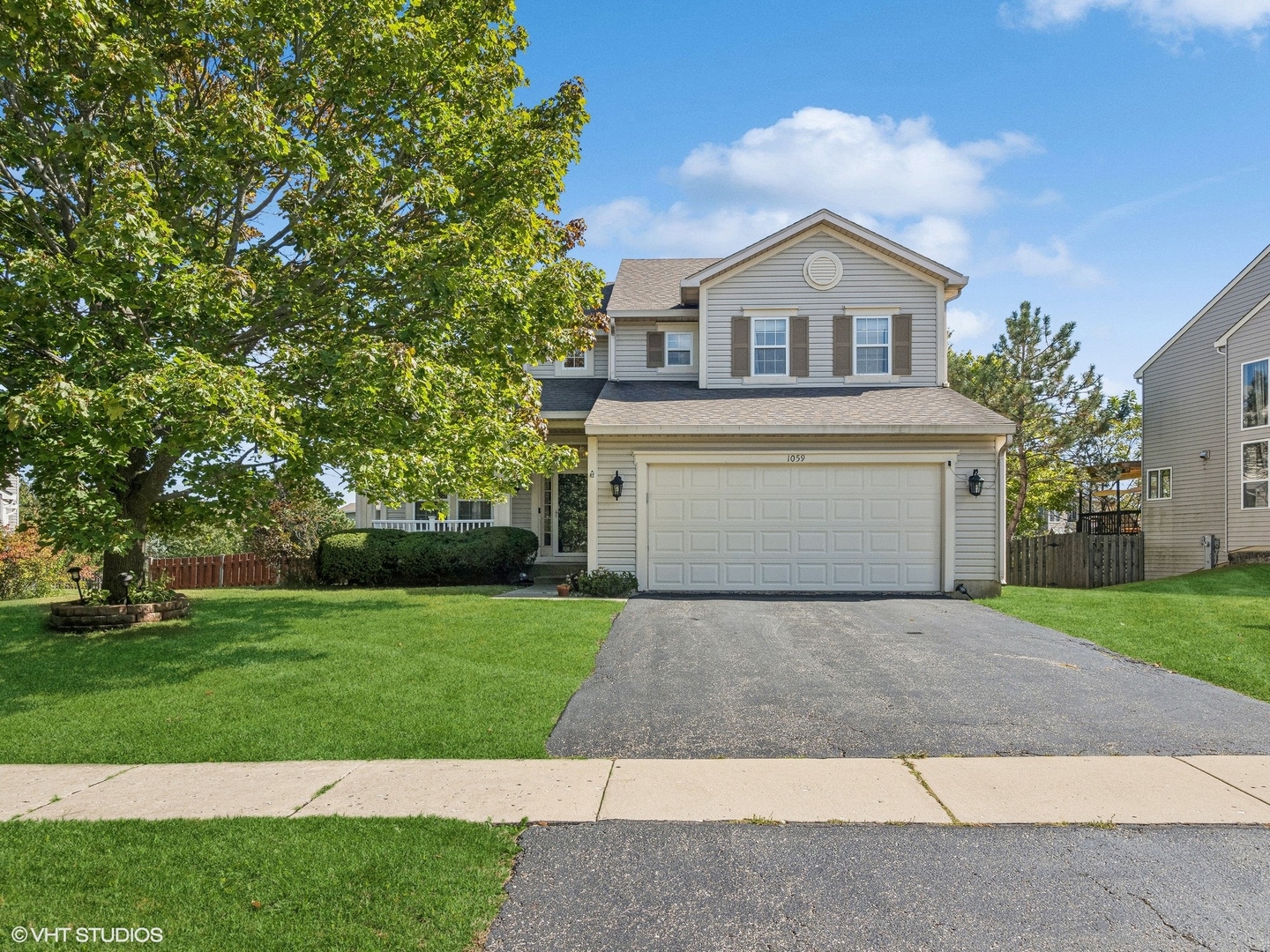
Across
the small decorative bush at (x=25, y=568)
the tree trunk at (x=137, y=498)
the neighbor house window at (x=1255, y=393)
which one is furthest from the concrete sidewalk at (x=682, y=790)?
the neighbor house window at (x=1255, y=393)

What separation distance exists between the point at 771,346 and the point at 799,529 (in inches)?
175

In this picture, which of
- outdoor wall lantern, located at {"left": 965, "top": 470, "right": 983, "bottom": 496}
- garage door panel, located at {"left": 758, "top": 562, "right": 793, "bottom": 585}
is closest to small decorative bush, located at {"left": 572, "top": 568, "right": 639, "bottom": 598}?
garage door panel, located at {"left": 758, "top": 562, "right": 793, "bottom": 585}

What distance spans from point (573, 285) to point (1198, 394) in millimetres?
19661

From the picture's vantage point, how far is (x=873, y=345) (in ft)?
51.7

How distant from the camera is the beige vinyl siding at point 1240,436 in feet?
59.3

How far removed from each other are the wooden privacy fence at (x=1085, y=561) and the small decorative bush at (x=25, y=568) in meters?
23.1

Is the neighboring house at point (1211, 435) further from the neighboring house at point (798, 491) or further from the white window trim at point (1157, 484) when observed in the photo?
the neighboring house at point (798, 491)

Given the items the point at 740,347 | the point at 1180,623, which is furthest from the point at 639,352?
the point at 1180,623

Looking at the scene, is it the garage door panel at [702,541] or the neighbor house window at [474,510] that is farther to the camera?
the neighbor house window at [474,510]

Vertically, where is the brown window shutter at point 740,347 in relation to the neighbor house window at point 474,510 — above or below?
above

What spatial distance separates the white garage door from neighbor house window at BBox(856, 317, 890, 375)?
3147 millimetres

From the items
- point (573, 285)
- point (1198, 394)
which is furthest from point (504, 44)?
point (1198, 394)

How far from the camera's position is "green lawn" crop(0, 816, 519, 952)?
9.73 ft

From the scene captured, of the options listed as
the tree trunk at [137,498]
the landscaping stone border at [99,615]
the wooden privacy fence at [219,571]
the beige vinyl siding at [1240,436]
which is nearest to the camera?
the landscaping stone border at [99,615]
